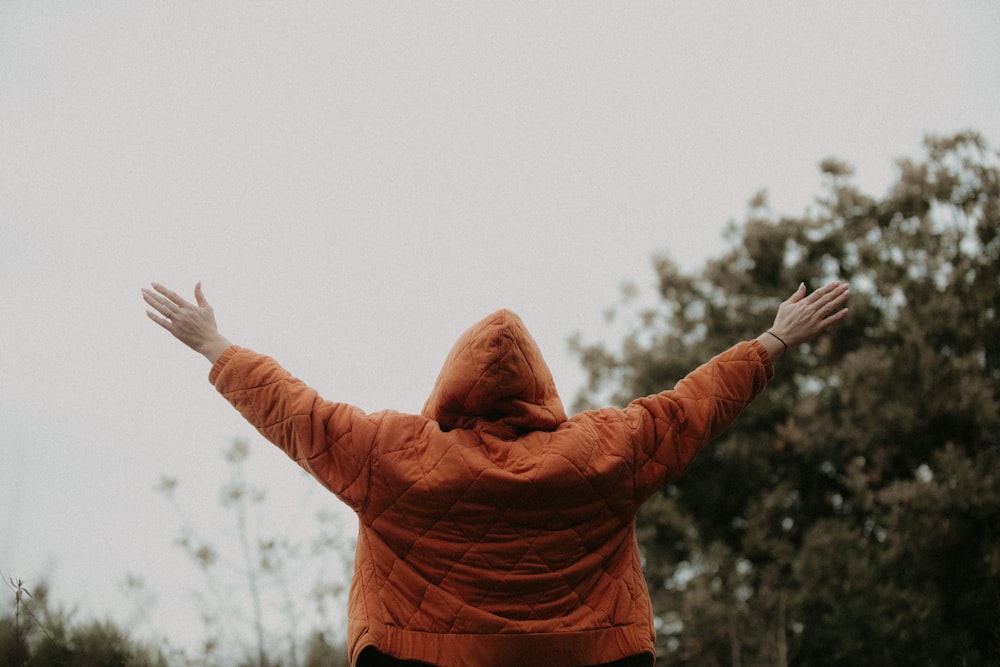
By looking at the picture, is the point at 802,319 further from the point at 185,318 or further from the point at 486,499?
the point at 185,318

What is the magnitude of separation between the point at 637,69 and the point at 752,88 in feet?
7.62

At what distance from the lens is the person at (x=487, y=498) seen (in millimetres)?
1837

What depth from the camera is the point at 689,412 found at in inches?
81.7

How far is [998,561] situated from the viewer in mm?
6672

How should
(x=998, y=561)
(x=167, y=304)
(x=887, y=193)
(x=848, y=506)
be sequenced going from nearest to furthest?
(x=167, y=304)
(x=998, y=561)
(x=848, y=506)
(x=887, y=193)

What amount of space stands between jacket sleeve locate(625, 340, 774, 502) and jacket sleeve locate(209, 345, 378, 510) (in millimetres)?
646

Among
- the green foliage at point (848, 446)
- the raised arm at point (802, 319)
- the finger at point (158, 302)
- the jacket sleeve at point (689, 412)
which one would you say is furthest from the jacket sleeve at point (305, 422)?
the green foliage at point (848, 446)

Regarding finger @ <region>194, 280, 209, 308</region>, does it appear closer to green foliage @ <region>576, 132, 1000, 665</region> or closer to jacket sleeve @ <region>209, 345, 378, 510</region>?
jacket sleeve @ <region>209, 345, 378, 510</region>

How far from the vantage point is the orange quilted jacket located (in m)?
1.84

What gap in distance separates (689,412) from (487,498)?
576mm

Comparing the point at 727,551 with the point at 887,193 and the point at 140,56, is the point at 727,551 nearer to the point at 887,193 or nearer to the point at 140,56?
the point at 887,193

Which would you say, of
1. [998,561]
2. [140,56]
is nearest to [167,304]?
[998,561]

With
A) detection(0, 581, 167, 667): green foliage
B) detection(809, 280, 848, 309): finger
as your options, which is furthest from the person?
detection(0, 581, 167, 667): green foliage

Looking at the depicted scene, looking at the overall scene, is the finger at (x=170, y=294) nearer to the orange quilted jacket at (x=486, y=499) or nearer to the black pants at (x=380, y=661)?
the orange quilted jacket at (x=486, y=499)
